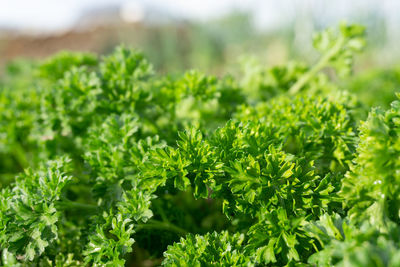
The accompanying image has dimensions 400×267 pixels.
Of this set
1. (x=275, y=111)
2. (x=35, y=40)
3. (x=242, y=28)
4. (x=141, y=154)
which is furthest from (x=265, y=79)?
(x=35, y=40)

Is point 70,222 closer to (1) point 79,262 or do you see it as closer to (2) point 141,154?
(1) point 79,262

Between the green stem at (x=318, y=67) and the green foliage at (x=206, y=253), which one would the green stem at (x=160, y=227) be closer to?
the green foliage at (x=206, y=253)

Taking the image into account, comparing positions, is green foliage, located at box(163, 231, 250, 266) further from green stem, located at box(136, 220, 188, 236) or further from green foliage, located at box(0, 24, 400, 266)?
green stem, located at box(136, 220, 188, 236)

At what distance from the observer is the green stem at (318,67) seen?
1770mm

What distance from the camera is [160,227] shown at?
1.24m

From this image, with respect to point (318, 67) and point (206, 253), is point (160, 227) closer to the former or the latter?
Answer: point (206, 253)

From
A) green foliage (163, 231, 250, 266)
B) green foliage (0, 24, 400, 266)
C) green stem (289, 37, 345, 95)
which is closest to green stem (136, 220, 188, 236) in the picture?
green foliage (0, 24, 400, 266)

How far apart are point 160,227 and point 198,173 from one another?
0.33m

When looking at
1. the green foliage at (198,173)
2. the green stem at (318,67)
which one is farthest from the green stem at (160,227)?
the green stem at (318,67)

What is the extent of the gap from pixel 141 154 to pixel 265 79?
1050 mm

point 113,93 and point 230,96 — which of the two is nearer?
point 113,93

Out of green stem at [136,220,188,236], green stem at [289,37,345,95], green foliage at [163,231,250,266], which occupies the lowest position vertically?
green stem at [136,220,188,236]

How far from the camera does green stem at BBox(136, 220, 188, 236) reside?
1.18 metres

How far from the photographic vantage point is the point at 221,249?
988 millimetres
